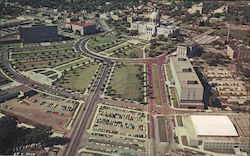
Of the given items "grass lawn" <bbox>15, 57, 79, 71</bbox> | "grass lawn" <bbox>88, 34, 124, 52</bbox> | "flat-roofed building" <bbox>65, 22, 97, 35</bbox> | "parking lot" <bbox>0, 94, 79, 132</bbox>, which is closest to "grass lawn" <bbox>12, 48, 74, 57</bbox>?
"grass lawn" <bbox>15, 57, 79, 71</bbox>

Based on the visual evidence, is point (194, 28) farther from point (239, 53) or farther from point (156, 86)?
point (156, 86)

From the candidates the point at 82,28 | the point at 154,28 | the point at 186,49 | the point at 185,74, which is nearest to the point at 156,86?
the point at 185,74

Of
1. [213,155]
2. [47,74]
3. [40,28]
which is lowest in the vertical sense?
[213,155]

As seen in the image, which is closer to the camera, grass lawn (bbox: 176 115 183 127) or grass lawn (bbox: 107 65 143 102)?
grass lawn (bbox: 176 115 183 127)

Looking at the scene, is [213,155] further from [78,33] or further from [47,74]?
[78,33]

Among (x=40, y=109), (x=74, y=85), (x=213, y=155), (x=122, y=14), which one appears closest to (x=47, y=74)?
(x=74, y=85)

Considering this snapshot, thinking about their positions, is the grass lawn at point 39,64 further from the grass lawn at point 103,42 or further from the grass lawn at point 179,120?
the grass lawn at point 179,120

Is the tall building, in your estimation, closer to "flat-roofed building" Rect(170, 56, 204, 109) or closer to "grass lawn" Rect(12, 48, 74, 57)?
"grass lawn" Rect(12, 48, 74, 57)
